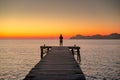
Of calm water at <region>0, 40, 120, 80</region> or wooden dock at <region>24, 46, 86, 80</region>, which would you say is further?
calm water at <region>0, 40, 120, 80</region>

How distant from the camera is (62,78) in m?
7.73

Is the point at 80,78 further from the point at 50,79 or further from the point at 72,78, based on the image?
the point at 50,79

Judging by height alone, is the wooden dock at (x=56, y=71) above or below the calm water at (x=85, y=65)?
above

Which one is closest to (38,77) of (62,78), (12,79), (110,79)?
(62,78)

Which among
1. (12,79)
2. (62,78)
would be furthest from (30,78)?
(12,79)

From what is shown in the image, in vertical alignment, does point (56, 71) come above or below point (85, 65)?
above

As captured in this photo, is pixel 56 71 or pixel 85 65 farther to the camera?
pixel 85 65

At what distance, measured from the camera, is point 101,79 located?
23.5m

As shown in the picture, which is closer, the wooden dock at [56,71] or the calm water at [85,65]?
the wooden dock at [56,71]

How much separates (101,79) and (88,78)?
1.62m

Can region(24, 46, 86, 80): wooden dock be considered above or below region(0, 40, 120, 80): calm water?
above

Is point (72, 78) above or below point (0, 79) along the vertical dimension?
above

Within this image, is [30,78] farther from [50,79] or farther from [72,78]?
[72,78]

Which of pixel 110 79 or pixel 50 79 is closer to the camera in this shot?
pixel 50 79
